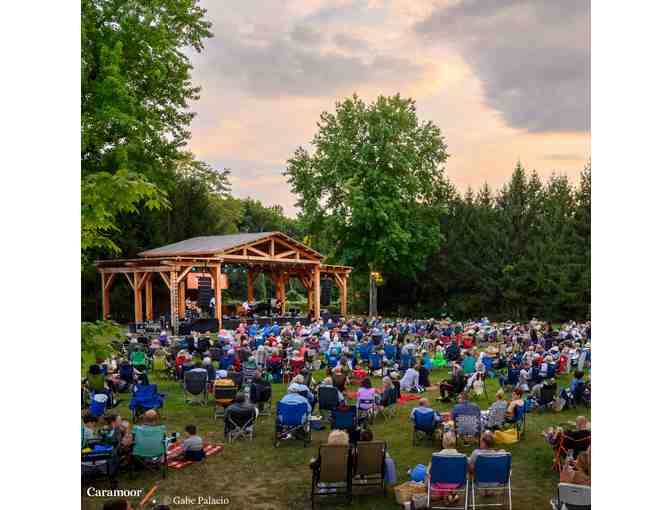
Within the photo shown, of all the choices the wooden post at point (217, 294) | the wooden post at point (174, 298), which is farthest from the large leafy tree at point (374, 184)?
the wooden post at point (174, 298)

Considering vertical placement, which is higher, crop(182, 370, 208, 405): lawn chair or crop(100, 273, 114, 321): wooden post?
crop(100, 273, 114, 321): wooden post

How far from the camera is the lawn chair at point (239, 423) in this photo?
9.05 metres

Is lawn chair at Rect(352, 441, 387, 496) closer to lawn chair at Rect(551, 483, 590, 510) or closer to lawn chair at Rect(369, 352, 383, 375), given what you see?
lawn chair at Rect(551, 483, 590, 510)

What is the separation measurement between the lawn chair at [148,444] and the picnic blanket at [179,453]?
0.31 m

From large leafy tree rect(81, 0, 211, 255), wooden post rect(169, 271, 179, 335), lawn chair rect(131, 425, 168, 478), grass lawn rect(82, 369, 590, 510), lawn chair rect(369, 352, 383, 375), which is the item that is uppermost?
large leafy tree rect(81, 0, 211, 255)

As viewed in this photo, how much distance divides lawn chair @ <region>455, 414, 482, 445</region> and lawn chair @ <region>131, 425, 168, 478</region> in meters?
4.30

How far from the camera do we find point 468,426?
8.55m

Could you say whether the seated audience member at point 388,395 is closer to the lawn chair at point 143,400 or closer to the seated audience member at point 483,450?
the seated audience member at point 483,450

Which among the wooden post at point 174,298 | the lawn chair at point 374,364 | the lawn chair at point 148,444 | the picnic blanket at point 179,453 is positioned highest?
the wooden post at point 174,298

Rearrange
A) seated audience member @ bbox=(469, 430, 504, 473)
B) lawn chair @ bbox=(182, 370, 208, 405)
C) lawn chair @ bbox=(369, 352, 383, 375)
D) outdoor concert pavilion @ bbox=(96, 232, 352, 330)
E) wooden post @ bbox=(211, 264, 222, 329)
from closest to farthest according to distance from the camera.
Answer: seated audience member @ bbox=(469, 430, 504, 473) < lawn chair @ bbox=(182, 370, 208, 405) < lawn chair @ bbox=(369, 352, 383, 375) < outdoor concert pavilion @ bbox=(96, 232, 352, 330) < wooden post @ bbox=(211, 264, 222, 329)

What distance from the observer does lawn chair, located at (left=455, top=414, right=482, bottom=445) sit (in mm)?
8539

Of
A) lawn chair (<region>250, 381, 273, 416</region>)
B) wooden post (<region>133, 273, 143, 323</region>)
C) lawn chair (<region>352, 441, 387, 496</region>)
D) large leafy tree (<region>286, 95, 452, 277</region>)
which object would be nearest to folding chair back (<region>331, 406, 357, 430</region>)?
lawn chair (<region>352, 441, 387, 496</region>)

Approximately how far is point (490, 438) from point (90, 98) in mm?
9714
